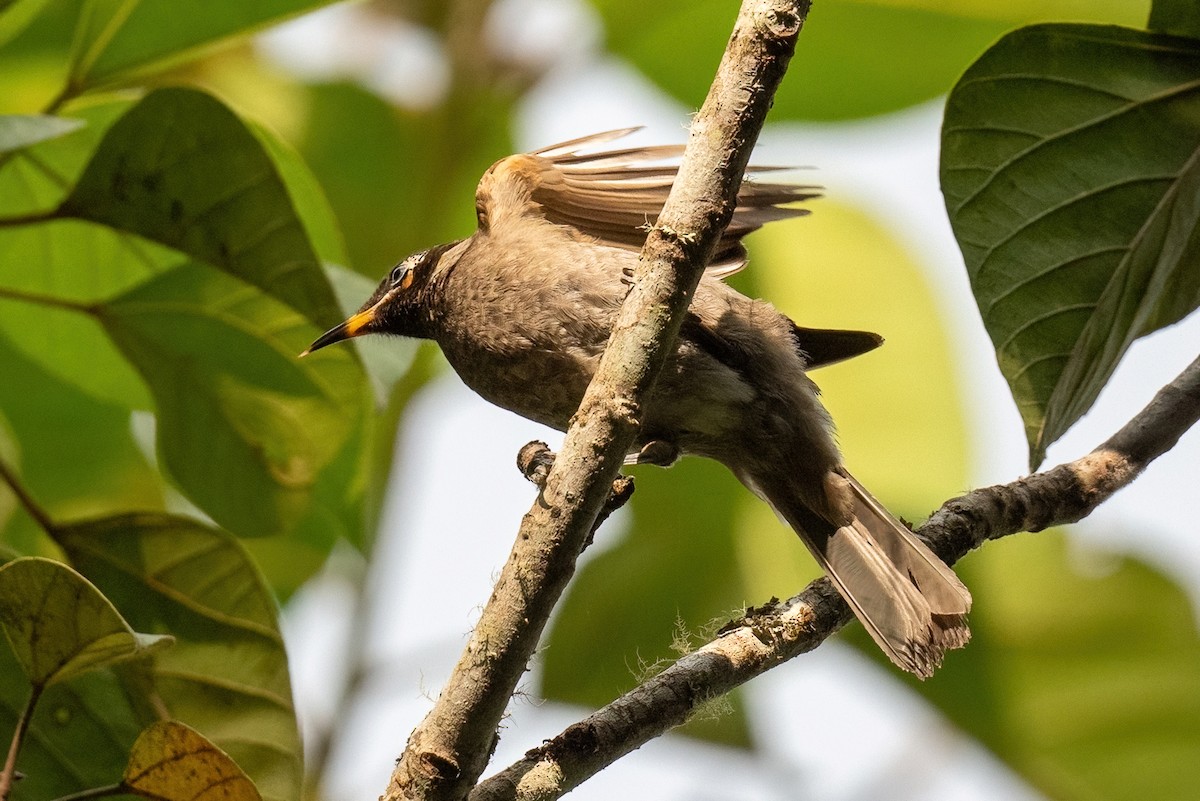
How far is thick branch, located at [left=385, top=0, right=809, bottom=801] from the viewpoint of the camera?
1.78 metres

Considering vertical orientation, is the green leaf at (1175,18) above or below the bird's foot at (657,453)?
above

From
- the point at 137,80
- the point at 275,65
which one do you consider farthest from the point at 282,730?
the point at 275,65

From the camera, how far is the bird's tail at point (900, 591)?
2650 mm

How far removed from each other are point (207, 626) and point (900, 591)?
144 cm

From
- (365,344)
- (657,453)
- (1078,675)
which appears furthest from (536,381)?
(1078,675)

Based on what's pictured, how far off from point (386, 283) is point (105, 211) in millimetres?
1113

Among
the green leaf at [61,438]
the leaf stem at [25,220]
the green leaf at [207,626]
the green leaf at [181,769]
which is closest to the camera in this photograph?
the green leaf at [181,769]

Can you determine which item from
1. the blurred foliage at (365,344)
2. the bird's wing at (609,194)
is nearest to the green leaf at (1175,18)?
the blurred foliage at (365,344)

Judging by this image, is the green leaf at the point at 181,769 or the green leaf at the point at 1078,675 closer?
the green leaf at the point at 181,769

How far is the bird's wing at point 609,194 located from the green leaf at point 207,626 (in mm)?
1235

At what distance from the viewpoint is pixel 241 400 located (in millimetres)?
3086

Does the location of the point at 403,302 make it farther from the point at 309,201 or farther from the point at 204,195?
the point at 204,195

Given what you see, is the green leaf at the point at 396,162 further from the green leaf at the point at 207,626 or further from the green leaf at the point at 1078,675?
the green leaf at the point at 1078,675

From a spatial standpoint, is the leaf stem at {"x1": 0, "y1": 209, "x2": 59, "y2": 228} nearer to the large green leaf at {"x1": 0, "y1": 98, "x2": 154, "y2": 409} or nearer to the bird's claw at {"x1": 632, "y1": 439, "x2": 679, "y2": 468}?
the large green leaf at {"x1": 0, "y1": 98, "x2": 154, "y2": 409}
